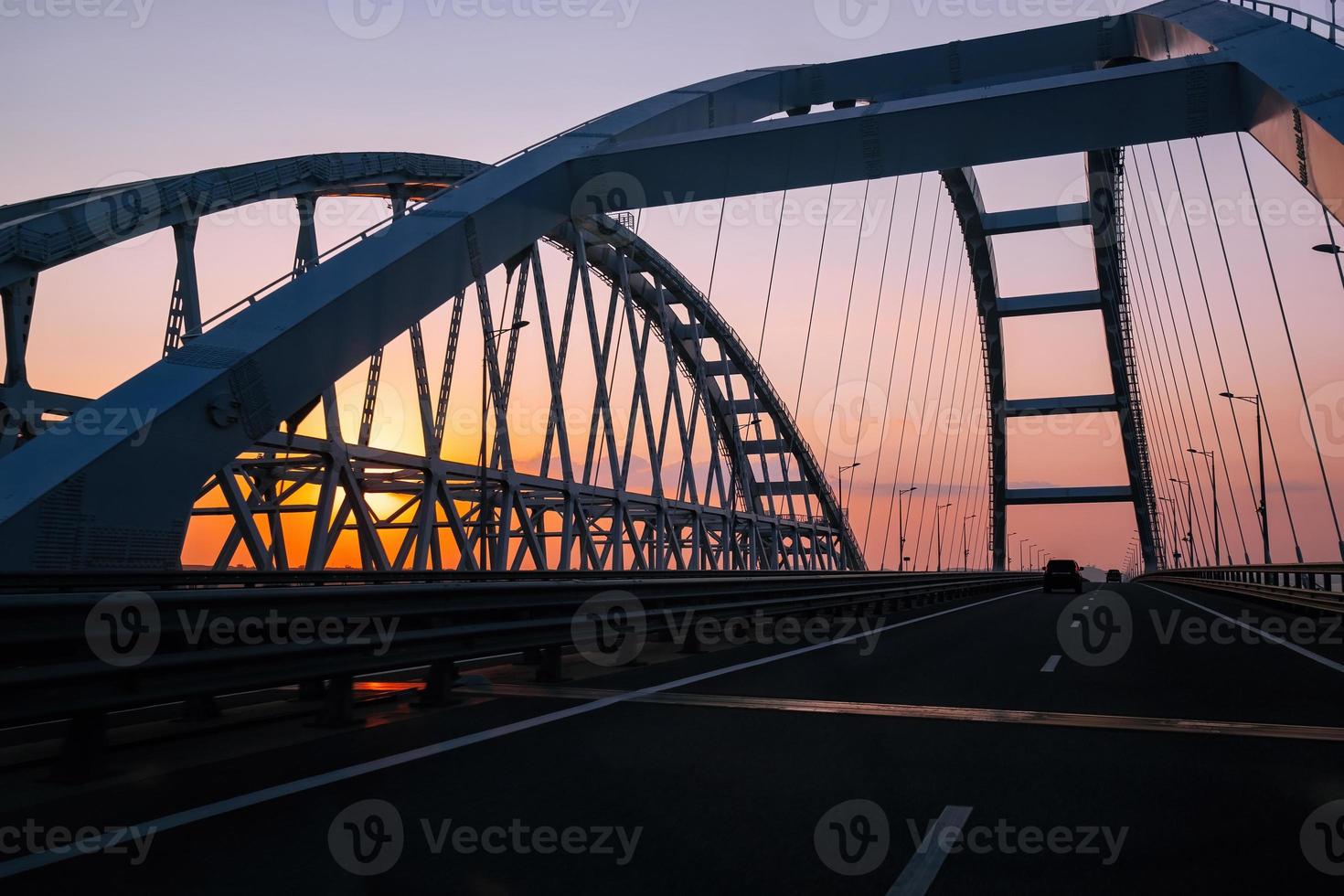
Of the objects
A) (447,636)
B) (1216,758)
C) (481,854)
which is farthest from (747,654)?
(481,854)

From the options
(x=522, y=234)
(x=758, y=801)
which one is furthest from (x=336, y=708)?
(x=522, y=234)

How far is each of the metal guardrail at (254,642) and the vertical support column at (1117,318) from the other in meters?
48.7

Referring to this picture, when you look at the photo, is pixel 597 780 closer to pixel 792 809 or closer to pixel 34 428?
pixel 792 809

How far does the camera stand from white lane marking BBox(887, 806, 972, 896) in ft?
12.8

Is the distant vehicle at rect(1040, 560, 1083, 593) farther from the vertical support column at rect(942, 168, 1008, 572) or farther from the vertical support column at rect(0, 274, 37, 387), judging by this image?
the vertical support column at rect(0, 274, 37, 387)

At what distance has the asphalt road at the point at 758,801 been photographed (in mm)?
4039

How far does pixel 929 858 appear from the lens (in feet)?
14.1

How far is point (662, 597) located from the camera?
12.3 m

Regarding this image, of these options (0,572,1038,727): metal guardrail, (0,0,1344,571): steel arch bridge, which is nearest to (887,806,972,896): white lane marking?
(0,572,1038,727): metal guardrail

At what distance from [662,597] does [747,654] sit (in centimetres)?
144

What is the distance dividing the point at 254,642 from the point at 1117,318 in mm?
67269

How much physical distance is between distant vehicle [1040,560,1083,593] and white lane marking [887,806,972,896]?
4701 cm

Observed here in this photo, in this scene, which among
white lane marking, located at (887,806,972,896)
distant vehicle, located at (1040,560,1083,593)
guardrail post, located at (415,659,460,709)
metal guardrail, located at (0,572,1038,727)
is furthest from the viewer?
distant vehicle, located at (1040,560,1083,593)

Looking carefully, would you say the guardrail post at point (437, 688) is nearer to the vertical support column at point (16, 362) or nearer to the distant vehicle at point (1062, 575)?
the vertical support column at point (16, 362)
